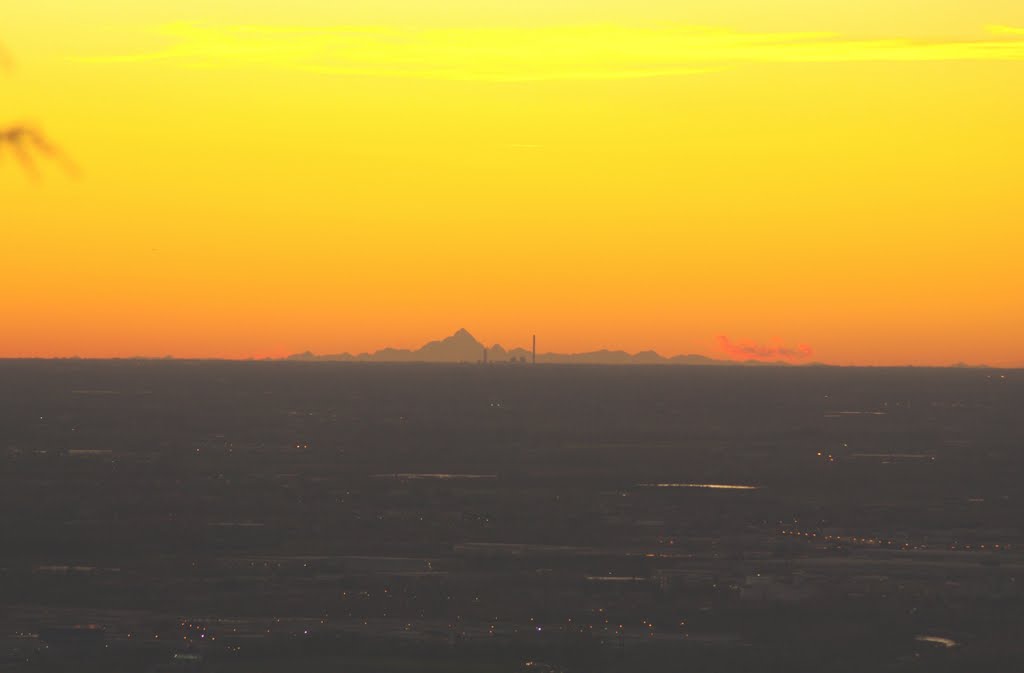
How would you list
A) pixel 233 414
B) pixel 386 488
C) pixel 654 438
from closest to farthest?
pixel 386 488
pixel 654 438
pixel 233 414

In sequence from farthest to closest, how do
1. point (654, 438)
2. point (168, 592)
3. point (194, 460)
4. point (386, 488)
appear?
1. point (654, 438)
2. point (194, 460)
3. point (386, 488)
4. point (168, 592)

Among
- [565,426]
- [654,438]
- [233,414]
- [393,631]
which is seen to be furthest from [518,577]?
[233,414]

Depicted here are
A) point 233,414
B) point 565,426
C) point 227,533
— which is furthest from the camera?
point 233,414

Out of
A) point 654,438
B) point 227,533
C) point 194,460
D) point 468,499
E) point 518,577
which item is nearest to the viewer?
point 518,577

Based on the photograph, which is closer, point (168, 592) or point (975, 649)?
point (975, 649)

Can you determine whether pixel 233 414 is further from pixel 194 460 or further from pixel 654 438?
pixel 194 460

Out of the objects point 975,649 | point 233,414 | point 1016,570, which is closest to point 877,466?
point 1016,570
